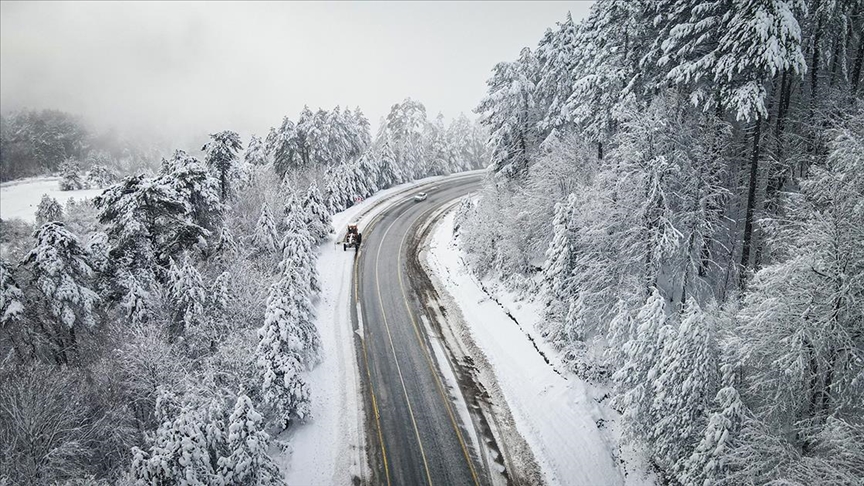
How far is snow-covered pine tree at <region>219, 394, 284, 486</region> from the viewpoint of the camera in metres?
14.1

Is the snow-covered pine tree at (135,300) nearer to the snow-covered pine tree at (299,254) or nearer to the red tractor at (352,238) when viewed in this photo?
the snow-covered pine tree at (299,254)

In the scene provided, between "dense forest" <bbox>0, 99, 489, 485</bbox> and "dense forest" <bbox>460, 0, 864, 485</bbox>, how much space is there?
49.8 feet

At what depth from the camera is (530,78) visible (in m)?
33.6

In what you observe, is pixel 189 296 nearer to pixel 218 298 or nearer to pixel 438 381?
pixel 218 298

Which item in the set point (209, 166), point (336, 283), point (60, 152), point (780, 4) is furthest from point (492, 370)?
point (60, 152)

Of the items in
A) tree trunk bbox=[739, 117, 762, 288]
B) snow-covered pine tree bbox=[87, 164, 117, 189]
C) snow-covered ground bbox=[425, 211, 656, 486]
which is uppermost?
snow-covered pine tree bbox=[87, 164, 117, 189]

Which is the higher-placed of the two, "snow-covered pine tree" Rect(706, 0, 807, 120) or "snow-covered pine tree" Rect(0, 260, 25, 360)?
"snow-covered pine tree" Rect(706, 0, 807, 120)

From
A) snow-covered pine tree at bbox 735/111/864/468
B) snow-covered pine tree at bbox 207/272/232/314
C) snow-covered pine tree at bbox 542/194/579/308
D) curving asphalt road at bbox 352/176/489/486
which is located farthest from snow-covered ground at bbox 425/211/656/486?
snow-covered pine tree at bbox 207/272/232/314

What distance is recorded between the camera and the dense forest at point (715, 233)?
11.8m

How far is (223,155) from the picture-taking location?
3562 cm

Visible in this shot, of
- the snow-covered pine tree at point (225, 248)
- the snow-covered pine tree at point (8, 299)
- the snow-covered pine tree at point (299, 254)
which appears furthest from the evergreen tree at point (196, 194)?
the snow-covered pine tree at point (8, 299)

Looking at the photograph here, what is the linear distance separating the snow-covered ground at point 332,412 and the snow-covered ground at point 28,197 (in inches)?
2164

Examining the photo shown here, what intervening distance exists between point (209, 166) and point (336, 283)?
16609mm

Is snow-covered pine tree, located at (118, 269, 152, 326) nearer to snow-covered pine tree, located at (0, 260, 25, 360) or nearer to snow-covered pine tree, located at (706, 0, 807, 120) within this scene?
snow-covered pine tree, located at (0, 260, 25, 360)
